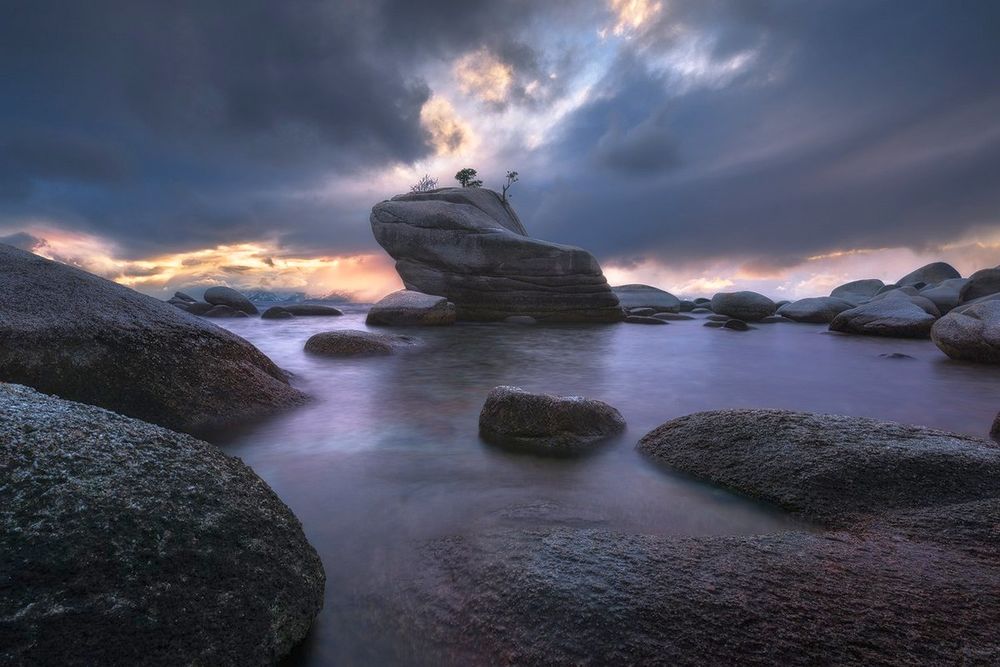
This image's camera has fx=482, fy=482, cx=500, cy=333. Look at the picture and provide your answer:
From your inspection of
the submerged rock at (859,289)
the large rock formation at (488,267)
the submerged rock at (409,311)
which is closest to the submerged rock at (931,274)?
the submerged rock at (859,289)

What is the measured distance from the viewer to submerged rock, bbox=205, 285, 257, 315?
2452 cm

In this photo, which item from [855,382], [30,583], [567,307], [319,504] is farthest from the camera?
[567,307]

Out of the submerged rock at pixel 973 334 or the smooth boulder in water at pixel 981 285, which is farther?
the smooth boulder in water at pixel 981 285

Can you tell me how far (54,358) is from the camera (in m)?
3.87

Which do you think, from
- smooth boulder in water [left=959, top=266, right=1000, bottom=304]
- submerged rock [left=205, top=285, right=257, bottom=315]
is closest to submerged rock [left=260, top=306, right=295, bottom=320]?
submerged rock [left=205, top=285, right=257, bottom=315]

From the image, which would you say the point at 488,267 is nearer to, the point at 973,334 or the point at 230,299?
the point at 230,299

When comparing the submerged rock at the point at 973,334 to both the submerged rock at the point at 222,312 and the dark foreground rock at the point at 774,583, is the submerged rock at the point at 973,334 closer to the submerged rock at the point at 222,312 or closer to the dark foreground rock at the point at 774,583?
the dark foreground rock at the point at 774,583

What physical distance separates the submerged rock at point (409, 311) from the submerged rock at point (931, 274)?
30.1 metres

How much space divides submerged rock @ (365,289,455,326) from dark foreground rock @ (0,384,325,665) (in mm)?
14659

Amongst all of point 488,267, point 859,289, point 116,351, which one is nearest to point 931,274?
point 859,289

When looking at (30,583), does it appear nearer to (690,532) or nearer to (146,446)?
(146,446)

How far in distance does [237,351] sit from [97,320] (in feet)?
3.82

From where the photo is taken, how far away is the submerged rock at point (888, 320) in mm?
12883

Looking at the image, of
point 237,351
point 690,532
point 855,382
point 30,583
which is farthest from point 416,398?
point 855,382
